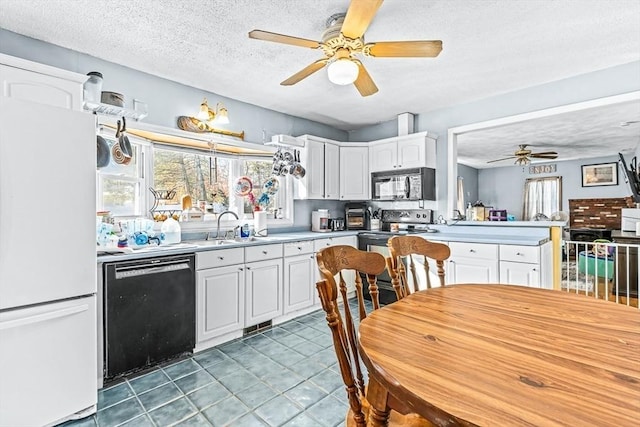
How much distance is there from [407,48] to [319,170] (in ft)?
7.79

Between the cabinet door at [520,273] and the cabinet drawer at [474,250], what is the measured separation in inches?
4.9

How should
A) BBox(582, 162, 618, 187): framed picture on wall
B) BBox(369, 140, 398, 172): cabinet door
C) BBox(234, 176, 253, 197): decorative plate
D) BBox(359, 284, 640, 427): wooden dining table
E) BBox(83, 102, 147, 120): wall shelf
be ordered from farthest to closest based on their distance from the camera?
BBox(582, 162, 618, 187): framed picture on wall → BBox(369, 140, 398, 172): cabinet door → BBox(234, 176, 253, 197): decorative plate → BBox(83, 102, 147, 120): wall shelf → BBox(359, 284, 640, 427): wooden dining table

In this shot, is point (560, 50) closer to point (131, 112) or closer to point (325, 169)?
point (325, 169)

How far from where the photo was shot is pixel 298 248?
352cm

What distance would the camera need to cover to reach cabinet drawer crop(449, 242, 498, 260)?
306 centimetres

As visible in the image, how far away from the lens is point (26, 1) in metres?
1.99

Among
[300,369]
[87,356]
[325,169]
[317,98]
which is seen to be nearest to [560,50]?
[317,98]

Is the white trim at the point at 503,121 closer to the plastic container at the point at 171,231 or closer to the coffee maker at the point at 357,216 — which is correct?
the coffee maker at the point at 357,216

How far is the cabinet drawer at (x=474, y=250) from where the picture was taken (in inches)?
121

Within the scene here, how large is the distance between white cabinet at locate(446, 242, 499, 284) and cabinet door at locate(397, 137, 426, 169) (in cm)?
121

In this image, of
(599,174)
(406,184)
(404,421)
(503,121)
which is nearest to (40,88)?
(404,421)

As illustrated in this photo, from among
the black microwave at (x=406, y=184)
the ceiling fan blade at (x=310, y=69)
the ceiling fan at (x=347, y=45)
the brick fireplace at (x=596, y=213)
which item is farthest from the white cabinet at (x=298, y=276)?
the brick fireplace at (x=596, y=213)

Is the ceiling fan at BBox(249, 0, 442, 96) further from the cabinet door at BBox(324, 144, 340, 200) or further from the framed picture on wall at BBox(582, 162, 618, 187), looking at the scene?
the framed picture on wall at BBox(582, 162, 618, 187)

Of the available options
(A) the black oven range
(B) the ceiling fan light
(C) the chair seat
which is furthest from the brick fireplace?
(C) the chair seat
